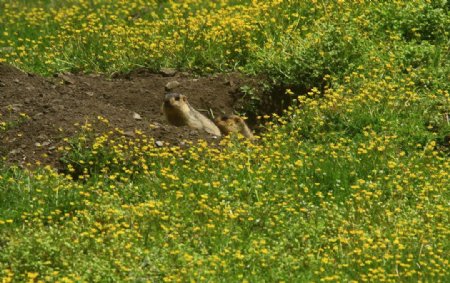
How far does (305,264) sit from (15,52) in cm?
578

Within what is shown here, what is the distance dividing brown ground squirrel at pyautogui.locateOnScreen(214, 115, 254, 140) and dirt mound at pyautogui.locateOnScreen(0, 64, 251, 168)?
1.36ft

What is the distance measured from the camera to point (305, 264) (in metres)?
8.16

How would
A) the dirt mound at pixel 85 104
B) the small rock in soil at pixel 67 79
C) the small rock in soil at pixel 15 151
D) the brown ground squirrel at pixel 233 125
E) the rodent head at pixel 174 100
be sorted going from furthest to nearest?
the small rock in soil at pixel 67 79 → the brown ground squirrel at pixel 233 125 → the rodent head at pixel 174 100 → the dirt mound at pixel 85 104 → the small rock in soil at pixel 15 151

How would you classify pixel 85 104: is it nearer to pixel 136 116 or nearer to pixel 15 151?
pixel 136 116

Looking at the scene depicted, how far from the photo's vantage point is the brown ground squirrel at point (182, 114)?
10664 millimetres

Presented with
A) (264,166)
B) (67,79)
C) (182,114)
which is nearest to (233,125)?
(182,114)

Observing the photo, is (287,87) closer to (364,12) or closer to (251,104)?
(251,104)

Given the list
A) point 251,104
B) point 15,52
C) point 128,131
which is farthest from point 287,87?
point 15,52

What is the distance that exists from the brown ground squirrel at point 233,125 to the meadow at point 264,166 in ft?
0.65

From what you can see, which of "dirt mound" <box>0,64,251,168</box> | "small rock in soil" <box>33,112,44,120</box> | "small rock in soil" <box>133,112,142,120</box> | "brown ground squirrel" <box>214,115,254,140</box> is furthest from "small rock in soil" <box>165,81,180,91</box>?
"small rock in soil" <box>33,112,44,120</box>

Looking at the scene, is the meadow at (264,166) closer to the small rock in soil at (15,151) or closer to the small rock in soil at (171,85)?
the small rock in soil at (15,151)

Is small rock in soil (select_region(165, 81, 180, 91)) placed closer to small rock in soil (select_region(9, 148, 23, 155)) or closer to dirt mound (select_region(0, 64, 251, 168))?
dirt mound (select_region(0, 64, 251, 168))

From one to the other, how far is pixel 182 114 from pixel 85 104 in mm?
918

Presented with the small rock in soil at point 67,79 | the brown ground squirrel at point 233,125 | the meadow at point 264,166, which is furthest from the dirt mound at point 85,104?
the brown ground squirrel at point 233,125
